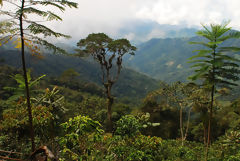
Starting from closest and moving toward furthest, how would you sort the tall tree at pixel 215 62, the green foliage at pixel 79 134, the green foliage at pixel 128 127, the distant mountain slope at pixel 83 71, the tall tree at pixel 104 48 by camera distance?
1. the green foliage at pixel 79 134
2. the tall tree at pixel 215 62
3. the green foliage at pixel 128 127
4. the tall tree at pixel 104 48
5. the distant mountain slope at pixel 83 71

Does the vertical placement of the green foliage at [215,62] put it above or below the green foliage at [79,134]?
above

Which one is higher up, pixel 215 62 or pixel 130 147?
pixel 215 62

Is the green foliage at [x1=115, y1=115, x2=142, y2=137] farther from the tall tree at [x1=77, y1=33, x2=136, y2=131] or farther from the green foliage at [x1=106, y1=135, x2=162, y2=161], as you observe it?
the tall tree at [x1=77, y1=33, x2=136, y2=131]

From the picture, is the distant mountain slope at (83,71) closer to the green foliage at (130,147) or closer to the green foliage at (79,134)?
the green foliage at (130,147)

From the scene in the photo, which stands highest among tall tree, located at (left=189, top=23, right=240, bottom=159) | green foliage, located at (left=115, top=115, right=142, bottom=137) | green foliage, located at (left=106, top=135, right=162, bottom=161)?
tall tree, located at (left=189, top=23, right=240, bottom=159)

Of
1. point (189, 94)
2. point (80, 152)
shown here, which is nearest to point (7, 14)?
point (80, 152)

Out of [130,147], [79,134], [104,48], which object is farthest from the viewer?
[104,48]

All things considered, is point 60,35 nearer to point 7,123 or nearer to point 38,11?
point 38,11

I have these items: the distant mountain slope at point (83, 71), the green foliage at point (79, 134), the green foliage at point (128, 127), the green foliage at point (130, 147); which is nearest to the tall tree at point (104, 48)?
the green foliage at point (130, 147)

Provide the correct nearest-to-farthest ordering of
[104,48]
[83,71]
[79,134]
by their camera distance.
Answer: [79,134]
[104,48]
[83,71]

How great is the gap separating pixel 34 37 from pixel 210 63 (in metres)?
5.05

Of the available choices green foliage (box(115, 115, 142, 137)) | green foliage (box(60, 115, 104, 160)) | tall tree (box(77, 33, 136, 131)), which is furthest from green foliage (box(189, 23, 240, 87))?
tall tree (box(77, 33, 136, 131))

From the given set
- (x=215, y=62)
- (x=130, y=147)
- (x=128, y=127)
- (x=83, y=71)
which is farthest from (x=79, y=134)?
(x=83, y=71)

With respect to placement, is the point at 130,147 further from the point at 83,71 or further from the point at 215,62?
the point at 83,71
